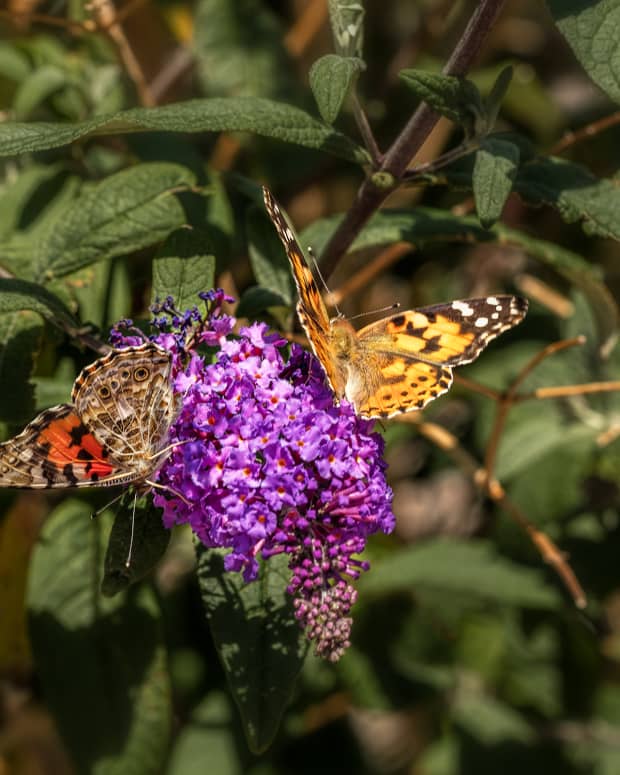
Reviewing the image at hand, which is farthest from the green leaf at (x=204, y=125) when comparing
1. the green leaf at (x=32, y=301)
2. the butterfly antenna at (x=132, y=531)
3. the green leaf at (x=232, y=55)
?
the green leaf at (x=232, y=55)

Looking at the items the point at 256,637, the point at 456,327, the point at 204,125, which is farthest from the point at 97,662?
the point at 204,125

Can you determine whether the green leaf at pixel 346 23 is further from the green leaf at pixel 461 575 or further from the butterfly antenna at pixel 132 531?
the green leaf at pixel 461 575

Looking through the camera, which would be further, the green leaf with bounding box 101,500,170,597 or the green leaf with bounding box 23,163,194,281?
the green leaf with bounding box 23,163,194,281

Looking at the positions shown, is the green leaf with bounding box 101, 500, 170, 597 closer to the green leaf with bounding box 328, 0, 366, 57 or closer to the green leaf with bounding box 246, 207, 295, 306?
the green leaf with bounding box 246, 207, 295, 306

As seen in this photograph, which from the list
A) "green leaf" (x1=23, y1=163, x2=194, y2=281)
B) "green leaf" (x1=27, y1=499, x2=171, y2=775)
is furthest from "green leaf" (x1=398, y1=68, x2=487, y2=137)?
"green leaf" (x1=27, y1=499, x2=171, y2=775)

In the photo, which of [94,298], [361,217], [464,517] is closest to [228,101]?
[361,217]

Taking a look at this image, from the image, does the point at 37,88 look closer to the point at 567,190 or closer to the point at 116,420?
the point at 116,420

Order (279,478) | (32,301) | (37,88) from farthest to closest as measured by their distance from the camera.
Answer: (37,88) < (32,301) < (279,478)
